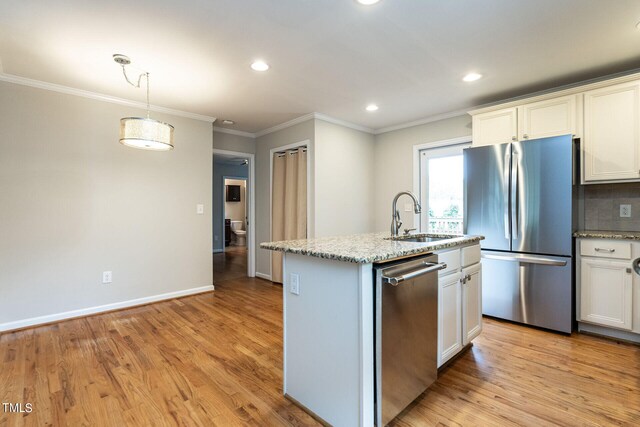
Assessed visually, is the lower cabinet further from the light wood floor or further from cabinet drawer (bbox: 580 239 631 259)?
cabinet drawer (bbox: 580 239 631 259)

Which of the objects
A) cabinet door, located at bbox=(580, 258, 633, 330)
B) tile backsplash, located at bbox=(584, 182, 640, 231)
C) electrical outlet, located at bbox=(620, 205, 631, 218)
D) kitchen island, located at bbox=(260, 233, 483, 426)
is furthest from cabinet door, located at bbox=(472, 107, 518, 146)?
kitchen island, located at bbox=(260, 233, 483, 426)

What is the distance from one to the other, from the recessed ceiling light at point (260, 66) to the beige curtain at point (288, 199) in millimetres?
1570

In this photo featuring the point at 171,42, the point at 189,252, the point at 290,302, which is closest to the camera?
the point at 290,302

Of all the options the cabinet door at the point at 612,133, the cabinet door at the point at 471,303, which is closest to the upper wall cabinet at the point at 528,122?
the cabinet door at the point at 612,133

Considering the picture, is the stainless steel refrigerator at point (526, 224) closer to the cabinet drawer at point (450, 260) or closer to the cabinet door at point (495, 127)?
the cabinet door at point (495, 127)

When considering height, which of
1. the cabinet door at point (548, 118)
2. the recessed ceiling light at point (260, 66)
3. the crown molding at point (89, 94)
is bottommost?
the cabinet door at point (548, 118)

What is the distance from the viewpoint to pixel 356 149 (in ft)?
15.3

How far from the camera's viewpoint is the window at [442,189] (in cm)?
413

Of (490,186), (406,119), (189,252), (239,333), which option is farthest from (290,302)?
(406,119)

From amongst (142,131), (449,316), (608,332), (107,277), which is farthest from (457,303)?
(107,277)

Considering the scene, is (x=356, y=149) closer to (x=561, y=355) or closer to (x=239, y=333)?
(x=239, y=333)

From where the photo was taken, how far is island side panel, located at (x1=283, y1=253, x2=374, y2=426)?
145 centimetres

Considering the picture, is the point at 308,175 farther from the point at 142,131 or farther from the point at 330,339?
the point at 330,339

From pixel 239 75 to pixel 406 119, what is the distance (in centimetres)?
247
